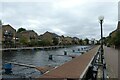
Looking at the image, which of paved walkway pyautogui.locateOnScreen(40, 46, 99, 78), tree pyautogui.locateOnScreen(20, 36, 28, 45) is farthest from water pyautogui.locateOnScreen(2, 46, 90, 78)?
tree pyautogui.locateOnScreen(20, 36, 28, 45)

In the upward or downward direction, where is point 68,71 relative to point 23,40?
downward

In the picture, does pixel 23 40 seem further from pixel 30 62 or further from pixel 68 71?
pixel 68 71

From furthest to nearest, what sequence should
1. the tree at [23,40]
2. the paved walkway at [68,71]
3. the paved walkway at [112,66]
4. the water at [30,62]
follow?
the tree at [23,40] < the water at [30,62] < the paved walkway at [112,66] < the paved walkway at [68,71]

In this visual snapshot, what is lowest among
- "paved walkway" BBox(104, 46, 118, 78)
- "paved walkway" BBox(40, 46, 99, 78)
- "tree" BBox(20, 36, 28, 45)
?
"paved walkway" BBox(104, 46, 118, 78)

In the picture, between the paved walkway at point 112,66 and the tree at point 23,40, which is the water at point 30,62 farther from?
the tree at point 23,40

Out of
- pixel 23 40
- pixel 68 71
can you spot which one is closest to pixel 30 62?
pixel 68 71

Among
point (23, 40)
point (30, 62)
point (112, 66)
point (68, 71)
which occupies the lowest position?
point (30, 62)

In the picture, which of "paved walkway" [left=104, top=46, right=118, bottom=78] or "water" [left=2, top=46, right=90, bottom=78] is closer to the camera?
"paved walkway" [left=104, top=46, right=118, bottom=78]

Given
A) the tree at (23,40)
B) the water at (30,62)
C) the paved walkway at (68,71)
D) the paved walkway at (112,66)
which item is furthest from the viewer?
the tree at (23,40)

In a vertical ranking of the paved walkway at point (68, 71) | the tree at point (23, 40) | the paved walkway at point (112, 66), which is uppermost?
the tree at point (23, 40)

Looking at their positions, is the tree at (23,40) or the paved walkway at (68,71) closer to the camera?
the paved walkway at (68,71)

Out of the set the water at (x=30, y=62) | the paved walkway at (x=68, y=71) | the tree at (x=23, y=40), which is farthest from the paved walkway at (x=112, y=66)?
the tree at (x=23, y=40)

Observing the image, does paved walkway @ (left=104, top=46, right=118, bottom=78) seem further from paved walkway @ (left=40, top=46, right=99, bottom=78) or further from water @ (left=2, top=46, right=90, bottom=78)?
water @ (left=2, top=46, right=90, bottom=78)

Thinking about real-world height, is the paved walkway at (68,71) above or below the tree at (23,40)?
below
